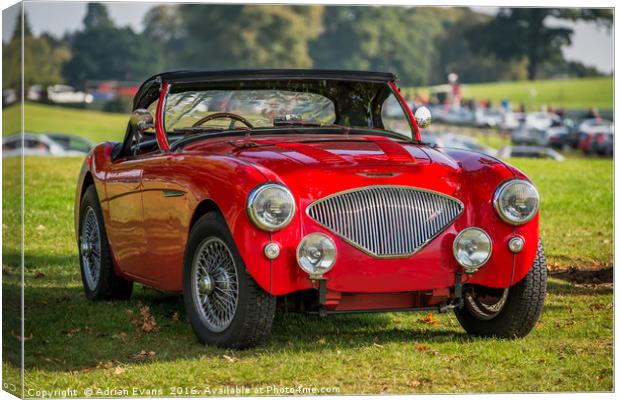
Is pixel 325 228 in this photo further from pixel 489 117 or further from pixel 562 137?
pixel 489 117

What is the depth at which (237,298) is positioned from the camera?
699 centimetres

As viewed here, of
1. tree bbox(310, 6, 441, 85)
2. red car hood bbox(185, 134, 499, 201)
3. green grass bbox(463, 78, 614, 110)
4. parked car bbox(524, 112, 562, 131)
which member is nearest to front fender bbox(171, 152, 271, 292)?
red car hood bbox(185, 134, 499, 201)

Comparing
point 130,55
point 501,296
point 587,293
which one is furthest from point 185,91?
point 130,55

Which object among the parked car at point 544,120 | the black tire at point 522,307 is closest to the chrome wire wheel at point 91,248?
the black tire at point 522,307

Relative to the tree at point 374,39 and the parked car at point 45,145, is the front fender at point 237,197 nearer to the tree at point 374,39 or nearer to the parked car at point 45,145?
the parked car at point 45,145

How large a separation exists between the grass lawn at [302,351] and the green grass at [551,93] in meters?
19.3

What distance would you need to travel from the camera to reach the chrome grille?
696cm

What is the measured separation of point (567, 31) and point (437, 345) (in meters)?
7.30

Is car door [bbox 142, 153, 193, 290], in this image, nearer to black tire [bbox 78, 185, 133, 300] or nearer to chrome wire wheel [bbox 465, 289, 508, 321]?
black tire [bbox 78, 185, 133, 300]

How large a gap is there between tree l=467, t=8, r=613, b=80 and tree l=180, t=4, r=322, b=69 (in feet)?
17.7

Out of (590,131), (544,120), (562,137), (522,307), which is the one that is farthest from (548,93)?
A: (522,307)

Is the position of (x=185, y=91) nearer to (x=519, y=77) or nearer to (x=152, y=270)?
(x=152, y=270)

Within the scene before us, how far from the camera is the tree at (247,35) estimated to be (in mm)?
38312

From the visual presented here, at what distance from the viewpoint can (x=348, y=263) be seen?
6910mm
